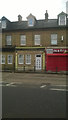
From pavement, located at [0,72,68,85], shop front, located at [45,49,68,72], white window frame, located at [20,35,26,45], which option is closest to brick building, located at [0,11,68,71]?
white window frame, located at [20,35,26,45]

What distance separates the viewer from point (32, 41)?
89.8ft

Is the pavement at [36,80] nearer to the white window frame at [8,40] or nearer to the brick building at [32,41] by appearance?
the brick building at [32,41]

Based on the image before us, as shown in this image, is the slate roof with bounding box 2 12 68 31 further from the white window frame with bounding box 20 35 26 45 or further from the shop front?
the shop front

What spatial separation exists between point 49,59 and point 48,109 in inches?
820

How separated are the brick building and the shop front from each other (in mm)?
385

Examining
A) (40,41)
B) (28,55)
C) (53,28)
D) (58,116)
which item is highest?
(53,28)

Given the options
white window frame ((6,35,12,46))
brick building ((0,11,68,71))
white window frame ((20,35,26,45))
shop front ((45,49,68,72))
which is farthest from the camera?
white window frame ((6,35,12,46))

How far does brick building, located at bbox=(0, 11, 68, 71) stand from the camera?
2634 centimetres

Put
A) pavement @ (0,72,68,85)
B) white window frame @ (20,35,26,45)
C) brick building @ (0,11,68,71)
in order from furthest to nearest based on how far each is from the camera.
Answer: white window frame @ (20,35,26,45) → brick building @ (0,11,68,71) → pavement @ (0,72,68,85)

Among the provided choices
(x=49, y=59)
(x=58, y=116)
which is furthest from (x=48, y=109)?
(x=49, y=59)

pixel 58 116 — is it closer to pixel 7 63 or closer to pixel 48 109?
pixel 48 109

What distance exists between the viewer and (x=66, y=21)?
2681 centimetres

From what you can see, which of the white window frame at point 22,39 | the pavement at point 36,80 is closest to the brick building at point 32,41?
the white window frame at point 22,39

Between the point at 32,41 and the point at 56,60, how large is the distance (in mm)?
5445
